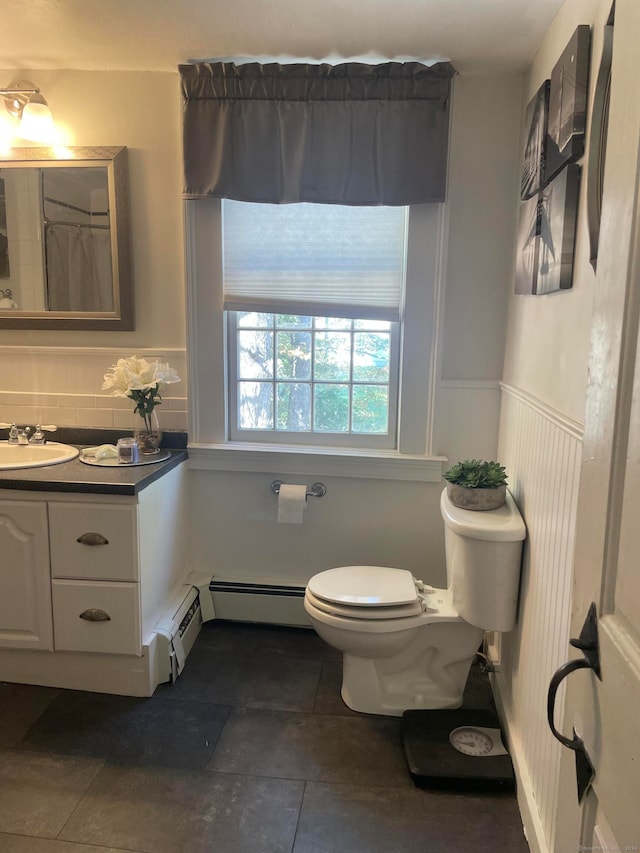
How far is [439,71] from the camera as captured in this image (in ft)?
7.19

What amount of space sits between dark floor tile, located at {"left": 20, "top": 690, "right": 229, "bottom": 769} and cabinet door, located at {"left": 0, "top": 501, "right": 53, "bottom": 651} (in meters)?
0.24

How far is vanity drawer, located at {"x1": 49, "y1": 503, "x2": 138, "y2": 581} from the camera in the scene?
208 cm

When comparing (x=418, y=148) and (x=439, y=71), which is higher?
(x=439, y=71)

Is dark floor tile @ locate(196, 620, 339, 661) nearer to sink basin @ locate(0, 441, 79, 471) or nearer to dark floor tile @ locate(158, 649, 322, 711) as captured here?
dark floor tile @ locate(158, 649, 322, 711)

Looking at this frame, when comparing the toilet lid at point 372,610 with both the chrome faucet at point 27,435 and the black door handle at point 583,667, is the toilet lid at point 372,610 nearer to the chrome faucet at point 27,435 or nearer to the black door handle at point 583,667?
the black door handle at point 583,667

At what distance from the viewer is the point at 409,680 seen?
2.15m

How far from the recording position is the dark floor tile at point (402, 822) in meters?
1.61

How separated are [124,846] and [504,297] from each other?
7.00 feet

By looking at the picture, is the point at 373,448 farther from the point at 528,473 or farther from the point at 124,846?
the point at 124,846

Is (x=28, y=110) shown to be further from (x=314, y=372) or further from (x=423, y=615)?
(x=423, y=615)

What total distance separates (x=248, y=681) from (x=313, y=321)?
1419mm

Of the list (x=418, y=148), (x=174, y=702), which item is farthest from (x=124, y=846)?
(x=418, y=148)

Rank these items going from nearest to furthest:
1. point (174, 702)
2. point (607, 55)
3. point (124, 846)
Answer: point (607, 55) → point (124, 846) → point (174, 702)

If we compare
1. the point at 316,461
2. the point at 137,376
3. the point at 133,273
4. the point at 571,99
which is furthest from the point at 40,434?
the point at 571,99
